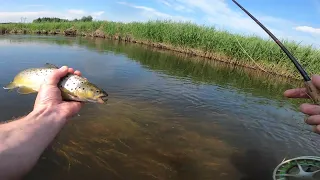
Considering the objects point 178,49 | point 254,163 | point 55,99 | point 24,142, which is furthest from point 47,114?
point 178,49

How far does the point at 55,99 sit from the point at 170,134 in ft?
19.7

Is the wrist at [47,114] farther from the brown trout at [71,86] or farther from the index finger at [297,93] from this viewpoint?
the index finger at [297,93]

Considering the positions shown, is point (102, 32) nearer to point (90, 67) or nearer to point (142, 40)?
point (142, 40)

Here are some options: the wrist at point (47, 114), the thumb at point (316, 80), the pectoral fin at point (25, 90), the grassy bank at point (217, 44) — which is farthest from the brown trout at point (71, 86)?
the grassy bank at point (217, 44)

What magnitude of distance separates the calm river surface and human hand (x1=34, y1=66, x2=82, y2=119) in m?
3.47

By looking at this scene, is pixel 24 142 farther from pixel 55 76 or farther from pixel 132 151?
pixel 132 151

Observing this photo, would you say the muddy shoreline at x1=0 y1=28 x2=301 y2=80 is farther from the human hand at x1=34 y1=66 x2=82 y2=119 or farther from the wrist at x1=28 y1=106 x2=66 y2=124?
the wrist at x1=28 y1=106 x2=66 y2=124

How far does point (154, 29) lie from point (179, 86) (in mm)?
22576

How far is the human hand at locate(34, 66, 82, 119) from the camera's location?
287 cm

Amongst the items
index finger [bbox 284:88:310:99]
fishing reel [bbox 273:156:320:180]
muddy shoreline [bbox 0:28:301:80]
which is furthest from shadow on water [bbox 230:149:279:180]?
muddy shoreline [bbox 0:28:301:80]

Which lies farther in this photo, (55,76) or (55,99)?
(55,76)

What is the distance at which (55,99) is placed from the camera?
3027mm

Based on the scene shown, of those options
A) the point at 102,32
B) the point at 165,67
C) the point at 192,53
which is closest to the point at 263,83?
the point at 165,67

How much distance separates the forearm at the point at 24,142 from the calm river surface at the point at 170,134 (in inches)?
157
